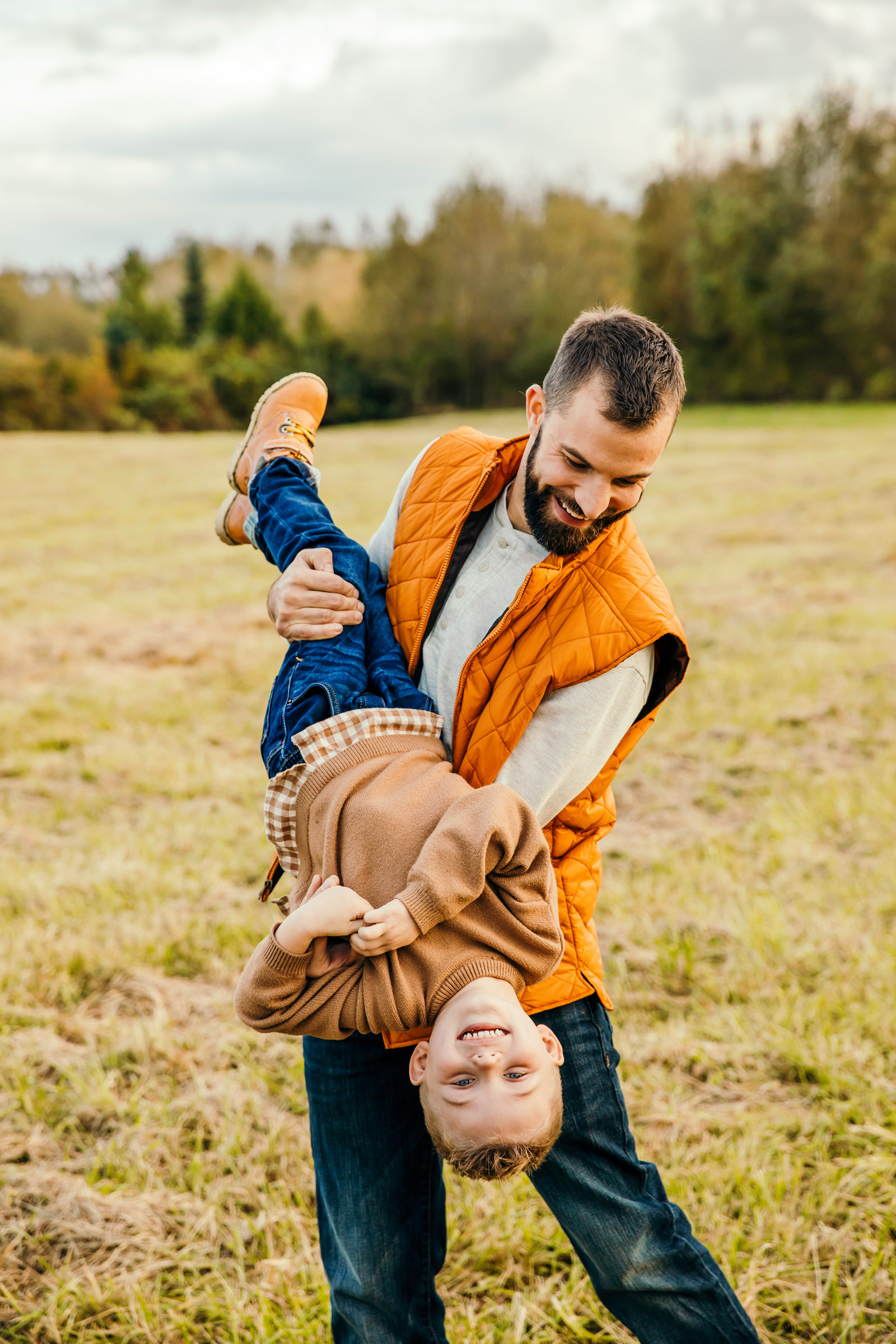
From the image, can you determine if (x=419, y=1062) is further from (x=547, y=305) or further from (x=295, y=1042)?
(x=547, y=305)

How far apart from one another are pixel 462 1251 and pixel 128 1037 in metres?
1.26

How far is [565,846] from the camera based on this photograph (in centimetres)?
194

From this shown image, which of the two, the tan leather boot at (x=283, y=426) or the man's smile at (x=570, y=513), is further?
the tan leather boot at (x=283, y=426)

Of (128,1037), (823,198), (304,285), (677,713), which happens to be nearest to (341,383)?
(304,285)

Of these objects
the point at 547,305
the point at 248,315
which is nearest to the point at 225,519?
the point at 547,305

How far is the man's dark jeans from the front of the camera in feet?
5.74

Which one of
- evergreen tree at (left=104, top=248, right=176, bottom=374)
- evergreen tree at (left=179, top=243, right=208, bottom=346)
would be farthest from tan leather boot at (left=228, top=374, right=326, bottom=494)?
evergreen tree at (left=179, top=243, right=208, bottom=346)

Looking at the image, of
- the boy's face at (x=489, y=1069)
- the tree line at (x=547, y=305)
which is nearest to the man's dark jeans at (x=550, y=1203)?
the boy's face at (x=489, y=1069)

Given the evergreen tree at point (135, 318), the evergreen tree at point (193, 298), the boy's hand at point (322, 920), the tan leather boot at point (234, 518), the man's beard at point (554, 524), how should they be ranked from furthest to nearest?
the evergreen tree at point (193, 298), the evergreen tree at point (135, 318), the tan leather boot at point (234, 518), the man's beard at point (554, 524), the boy's hand at point (322, 920)

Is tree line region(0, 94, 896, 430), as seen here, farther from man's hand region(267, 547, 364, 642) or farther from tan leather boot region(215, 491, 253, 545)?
man's hand region(267, 547, 364, 642)

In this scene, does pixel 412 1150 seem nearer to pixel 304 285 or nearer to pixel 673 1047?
pixel 673 1047

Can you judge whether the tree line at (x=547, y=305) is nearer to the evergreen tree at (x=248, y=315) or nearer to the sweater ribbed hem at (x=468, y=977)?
the evergreen tree at (x=248, y=315)

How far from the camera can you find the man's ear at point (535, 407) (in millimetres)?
2010

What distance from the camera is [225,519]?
2523 millimetres
